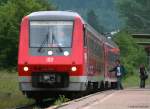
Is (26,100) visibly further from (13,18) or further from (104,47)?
(13,18)

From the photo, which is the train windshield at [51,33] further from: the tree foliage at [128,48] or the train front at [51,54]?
the tree foliage at [128,48]

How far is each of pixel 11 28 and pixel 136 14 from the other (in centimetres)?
6317

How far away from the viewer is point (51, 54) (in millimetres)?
24594

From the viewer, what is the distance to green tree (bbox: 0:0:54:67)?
53.7m

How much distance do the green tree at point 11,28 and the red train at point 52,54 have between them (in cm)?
2810

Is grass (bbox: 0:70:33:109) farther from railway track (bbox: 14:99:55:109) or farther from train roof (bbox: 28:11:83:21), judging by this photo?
train roof (bbox: 28:11:83:21)

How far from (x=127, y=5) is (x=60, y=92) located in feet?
316

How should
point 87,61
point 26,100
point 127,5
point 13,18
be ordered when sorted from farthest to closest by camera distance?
point 127,5 → point 13,18 → point 26,100 → point 87,61

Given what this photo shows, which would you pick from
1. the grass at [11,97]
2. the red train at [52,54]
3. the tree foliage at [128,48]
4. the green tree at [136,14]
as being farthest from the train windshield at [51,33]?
the green tree at [136,14]

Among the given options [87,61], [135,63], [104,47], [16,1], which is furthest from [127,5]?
[87,61]

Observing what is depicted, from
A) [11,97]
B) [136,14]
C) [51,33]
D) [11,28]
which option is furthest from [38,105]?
[136,14]

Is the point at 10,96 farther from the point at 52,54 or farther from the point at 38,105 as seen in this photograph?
the point at 52,54

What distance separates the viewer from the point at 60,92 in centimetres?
2514

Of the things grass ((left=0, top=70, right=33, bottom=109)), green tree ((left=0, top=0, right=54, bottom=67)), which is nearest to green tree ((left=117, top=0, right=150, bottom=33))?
green tree ((left=0, top=0, right=54, bottom=67))
